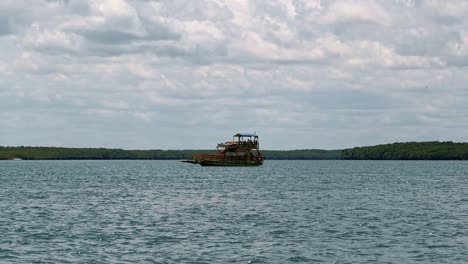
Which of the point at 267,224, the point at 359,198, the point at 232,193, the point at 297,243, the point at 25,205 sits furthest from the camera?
the point at 232,193

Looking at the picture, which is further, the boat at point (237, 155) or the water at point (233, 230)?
the boat at point (237, 155)

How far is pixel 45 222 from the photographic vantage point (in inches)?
1845

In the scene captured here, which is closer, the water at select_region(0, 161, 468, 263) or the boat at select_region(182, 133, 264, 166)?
the water at select_region(0, 161, 468, 263)

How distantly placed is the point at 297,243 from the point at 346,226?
8.24 m

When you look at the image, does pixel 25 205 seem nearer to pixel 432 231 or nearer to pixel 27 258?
pixel 27 258

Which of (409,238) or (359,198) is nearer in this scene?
(409,238)

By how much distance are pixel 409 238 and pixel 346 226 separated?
243 inches

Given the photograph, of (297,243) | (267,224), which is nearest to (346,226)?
(267,224)

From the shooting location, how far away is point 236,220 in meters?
48.3

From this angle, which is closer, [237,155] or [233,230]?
[233,230]

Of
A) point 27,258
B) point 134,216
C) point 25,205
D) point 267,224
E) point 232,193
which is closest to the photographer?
point 27,258

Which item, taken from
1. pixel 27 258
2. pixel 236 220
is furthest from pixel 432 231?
pixel 27 258

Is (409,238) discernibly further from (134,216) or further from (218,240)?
(134,216)

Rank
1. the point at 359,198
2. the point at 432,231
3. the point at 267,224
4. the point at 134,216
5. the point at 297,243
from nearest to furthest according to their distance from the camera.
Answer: the point at 297,243, the point at 432,231, the point at 267,224, the point at 134,216, the point at 359,198
